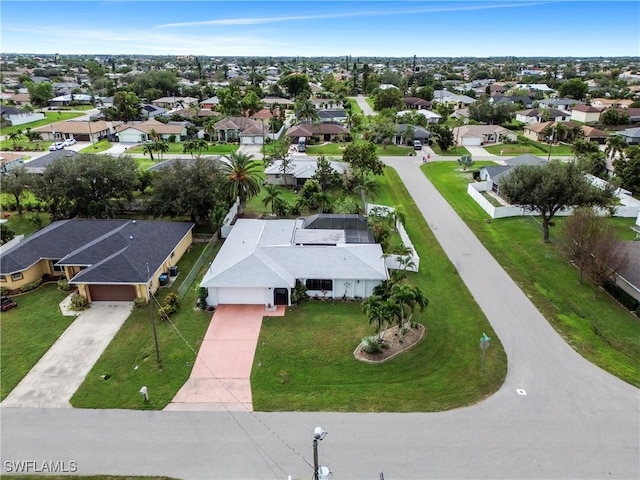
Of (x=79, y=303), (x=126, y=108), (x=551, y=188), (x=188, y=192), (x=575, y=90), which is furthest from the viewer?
(x=575, y=90)

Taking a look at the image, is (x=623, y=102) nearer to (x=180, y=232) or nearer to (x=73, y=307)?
(x=180, y=232)

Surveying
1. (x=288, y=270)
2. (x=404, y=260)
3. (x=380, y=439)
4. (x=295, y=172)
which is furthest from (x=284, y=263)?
(x=295, y=172)

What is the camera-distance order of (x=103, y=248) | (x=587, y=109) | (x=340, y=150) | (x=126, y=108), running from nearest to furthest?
(x=103, y=248) → (x=340, y=150) → (x=126, y=108) → (x=587, y=109)

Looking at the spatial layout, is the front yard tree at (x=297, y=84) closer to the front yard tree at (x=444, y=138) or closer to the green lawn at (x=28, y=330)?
the front yard tree at (x=444, y=138)

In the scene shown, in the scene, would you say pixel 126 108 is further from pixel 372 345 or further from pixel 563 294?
pixel 563 294

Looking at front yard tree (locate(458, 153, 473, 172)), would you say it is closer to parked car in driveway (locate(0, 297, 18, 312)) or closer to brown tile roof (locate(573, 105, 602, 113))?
parked car in driveway (locate(0, 297, 18, 312))

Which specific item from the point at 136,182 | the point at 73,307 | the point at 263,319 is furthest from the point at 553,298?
the point at 136,182

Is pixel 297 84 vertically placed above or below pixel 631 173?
above
